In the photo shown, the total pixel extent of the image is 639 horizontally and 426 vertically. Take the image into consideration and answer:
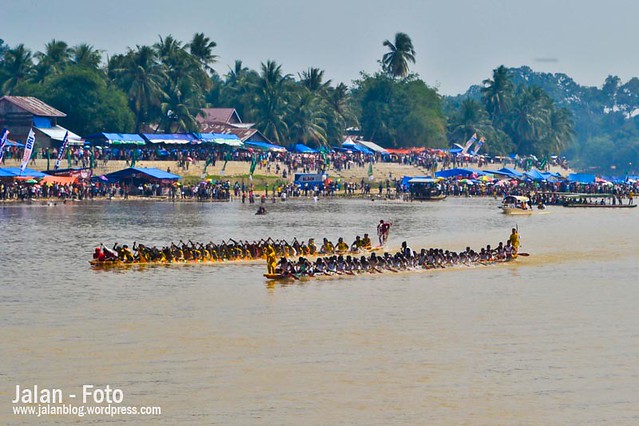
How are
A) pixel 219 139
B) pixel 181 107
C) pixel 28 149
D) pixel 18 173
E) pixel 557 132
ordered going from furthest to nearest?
pixel 557 132 < pixel 181 107 < pixel 219 139 < pixel 18 173 < pixel 28 149

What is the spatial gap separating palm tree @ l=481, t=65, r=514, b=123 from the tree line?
0.65 ft

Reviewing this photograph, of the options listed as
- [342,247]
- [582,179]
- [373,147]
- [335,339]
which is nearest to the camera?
[335,339]

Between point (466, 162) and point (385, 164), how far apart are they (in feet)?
61.9

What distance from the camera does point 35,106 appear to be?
102625 mm

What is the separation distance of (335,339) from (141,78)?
87.3 metres

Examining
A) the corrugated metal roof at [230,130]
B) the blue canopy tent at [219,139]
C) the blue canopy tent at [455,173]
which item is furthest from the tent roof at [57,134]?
the blue canopy tent at [455,173]

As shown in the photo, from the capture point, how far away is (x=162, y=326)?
106 ft

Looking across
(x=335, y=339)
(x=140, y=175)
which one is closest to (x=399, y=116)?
(x=140, y=175)

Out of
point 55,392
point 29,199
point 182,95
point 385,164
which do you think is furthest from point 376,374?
point 385,164

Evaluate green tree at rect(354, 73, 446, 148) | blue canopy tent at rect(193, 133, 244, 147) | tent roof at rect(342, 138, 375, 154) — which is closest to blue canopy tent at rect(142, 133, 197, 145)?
blue canopy tent at rect(193, 133, 244, 147)

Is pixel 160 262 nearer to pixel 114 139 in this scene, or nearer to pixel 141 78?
pixel 114 139

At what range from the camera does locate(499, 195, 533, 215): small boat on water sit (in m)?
86.8

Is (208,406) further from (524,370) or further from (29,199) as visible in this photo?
(29,199)

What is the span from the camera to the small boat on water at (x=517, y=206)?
86.8m
